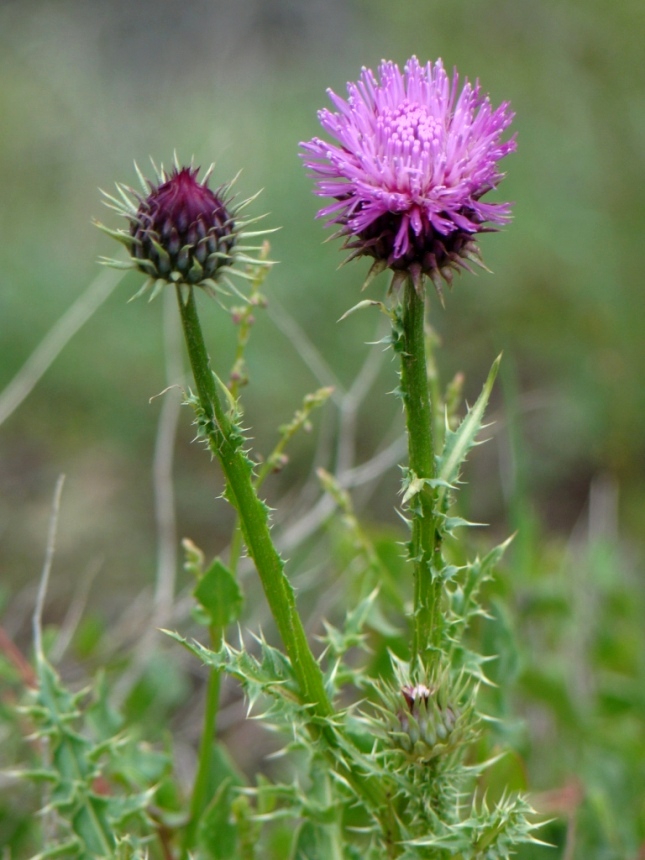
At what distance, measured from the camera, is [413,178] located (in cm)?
177

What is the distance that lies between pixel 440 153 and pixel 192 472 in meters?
4.02

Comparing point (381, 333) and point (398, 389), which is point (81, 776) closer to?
point (398, 389)

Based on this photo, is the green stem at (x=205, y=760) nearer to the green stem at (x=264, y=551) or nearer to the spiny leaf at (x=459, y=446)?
the green stem at (x=264, y=551)

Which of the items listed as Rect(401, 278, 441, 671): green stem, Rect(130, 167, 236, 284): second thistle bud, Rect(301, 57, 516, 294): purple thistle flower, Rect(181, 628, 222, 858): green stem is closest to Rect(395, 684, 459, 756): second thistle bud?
Rect(401, 278, 441, 671): green stem

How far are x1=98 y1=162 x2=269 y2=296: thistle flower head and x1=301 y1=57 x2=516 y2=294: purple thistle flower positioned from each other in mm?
183

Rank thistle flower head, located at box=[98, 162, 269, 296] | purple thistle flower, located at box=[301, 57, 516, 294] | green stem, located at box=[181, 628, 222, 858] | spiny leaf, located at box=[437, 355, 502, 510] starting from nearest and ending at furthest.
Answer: thistle flower head, located at box=[98, 162, 269, 296], purple thistle flower, located at box=[301, 57, 516, 294], spiny leaf, located at box=[437, 355, 502, 510], green stem, located at box=[181, 628, 222, 858]

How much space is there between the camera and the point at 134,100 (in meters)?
9.94

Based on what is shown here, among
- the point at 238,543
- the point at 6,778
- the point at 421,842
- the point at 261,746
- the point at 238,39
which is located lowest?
the point at 261,746

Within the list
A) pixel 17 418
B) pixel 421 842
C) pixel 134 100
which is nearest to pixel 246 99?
pixel 134 100

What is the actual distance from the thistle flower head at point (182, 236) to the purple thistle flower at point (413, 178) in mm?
183

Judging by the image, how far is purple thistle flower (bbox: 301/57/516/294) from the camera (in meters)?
1.74

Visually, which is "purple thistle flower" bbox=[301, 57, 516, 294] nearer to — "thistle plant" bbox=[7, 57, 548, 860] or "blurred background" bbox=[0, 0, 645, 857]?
"thistle plant" bbox=[7, 57, 548, 860]

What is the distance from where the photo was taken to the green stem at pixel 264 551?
171cm

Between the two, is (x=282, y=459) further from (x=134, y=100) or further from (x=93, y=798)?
(x=134, y=100)
